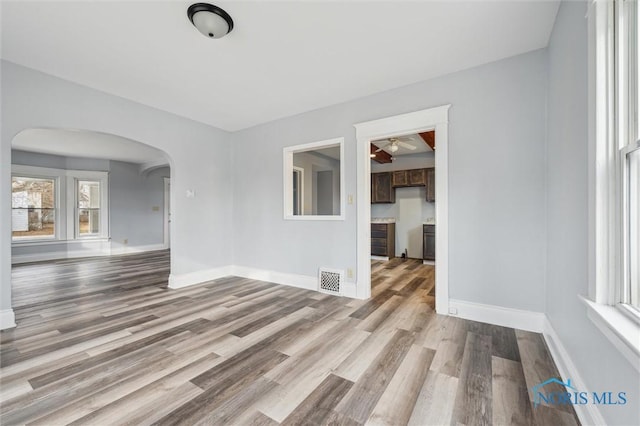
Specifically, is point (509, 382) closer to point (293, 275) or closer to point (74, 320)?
point (293, 275)

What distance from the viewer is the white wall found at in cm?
258

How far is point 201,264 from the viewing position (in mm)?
4316

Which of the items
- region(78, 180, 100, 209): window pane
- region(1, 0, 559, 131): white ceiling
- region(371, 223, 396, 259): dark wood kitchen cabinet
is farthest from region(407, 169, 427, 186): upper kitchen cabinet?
region(78, 180, 100, 209): window pane

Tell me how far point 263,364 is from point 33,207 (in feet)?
26.4

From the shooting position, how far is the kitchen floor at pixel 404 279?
359 centimetres

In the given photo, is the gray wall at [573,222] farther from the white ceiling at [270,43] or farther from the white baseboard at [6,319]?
the white baseboard at [6,319]

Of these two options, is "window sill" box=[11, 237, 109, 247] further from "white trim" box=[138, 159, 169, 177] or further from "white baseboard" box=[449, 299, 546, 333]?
"white baseboard" box=[449, 299, 546, 333]

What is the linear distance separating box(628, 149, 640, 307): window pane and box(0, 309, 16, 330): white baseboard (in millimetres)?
4632

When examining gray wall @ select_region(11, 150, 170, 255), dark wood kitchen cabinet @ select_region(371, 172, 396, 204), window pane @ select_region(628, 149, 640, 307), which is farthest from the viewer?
gray wall @ select_region(11, 150, 170, 255)

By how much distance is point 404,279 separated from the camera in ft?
14.4

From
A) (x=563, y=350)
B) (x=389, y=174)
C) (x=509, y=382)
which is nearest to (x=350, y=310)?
(x=509, y=382)

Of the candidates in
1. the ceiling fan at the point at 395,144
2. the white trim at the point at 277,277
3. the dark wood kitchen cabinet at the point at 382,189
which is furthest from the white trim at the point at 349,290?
the dark wood kitchen cabinet at the point at 382,189

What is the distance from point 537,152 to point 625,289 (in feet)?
5.51

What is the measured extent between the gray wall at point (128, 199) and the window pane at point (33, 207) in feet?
1.38
